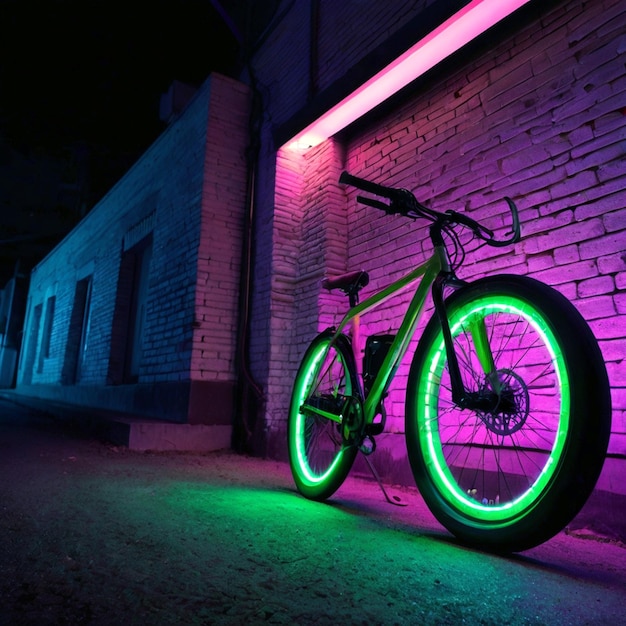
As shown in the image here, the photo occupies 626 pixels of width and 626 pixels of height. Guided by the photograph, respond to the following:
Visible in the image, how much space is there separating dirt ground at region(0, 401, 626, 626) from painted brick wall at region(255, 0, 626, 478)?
1.01m

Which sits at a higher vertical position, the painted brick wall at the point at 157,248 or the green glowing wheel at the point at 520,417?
the painted brick wall at the point at 157,248

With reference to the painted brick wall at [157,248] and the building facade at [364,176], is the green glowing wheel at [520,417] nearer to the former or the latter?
the building facade at [364,176]

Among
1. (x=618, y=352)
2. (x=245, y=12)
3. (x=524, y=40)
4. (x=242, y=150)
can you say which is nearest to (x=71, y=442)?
(x=242, y=150)

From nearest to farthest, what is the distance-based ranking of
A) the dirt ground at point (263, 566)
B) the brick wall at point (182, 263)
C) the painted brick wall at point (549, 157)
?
the dirt ground at point (263, 566)
the painted brick wall at point (549, 157)
the brick wall at point (182, 263)

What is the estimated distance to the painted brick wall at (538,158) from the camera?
7.73 ft

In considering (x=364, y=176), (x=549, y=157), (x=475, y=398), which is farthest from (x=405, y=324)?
(x=364, y=176)

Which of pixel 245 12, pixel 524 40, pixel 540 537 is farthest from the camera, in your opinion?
pixel 245 12

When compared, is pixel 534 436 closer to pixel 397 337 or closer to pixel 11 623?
pixel 397 337

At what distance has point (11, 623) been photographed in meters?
1.00

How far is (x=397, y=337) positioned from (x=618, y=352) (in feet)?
3.56

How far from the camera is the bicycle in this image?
145cm

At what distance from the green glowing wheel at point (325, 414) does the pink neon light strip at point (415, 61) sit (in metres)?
2.20

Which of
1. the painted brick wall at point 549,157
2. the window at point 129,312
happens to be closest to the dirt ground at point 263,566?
the painted brick wall at point 549,157

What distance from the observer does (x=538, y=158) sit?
2.77 meters
